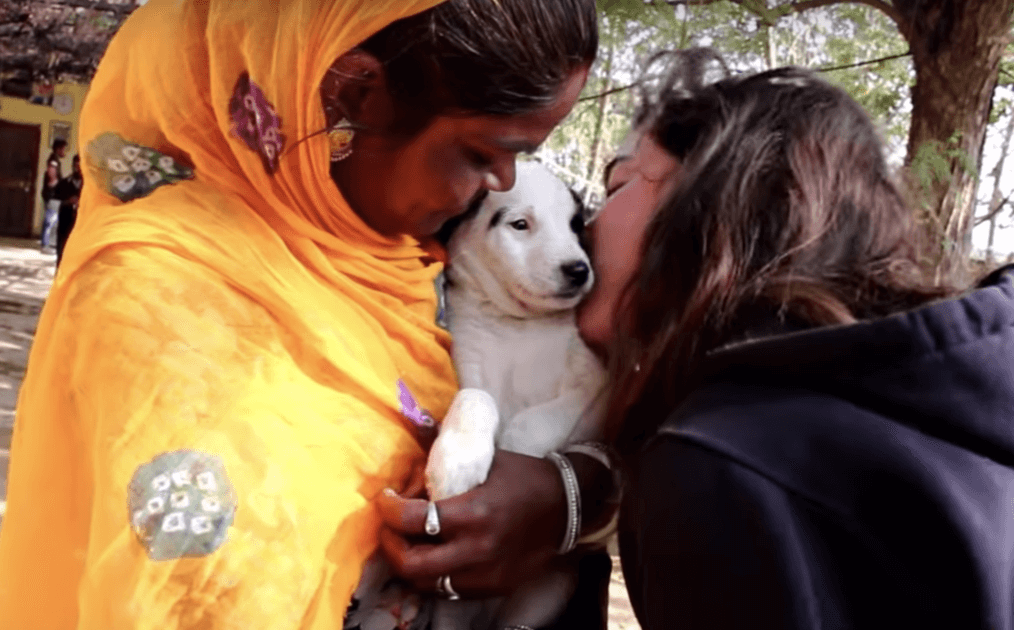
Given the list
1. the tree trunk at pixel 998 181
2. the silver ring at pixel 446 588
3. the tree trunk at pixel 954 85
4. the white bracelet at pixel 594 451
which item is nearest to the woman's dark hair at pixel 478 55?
the white bracelet at pixel 594 451

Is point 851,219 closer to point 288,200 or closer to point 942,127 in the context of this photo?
point 288,200

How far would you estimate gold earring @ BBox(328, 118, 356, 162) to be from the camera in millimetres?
1582

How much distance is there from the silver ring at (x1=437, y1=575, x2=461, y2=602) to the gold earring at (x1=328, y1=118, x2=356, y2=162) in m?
0.66

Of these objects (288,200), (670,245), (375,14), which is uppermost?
(375,14)

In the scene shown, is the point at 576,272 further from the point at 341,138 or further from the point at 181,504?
the point at 181,504

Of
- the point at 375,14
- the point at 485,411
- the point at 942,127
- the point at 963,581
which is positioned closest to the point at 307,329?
the point at 485,411

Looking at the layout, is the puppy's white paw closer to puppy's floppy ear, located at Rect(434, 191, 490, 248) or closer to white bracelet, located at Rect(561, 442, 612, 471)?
white bracelet, located at Rect(561, 442, 612, 471)

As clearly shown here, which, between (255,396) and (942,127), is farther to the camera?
(942,127)

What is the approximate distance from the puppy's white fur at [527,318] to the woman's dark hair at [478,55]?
A: 394 mm

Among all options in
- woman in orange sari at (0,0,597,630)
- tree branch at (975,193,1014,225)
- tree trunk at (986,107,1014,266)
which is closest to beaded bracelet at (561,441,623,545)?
woman in orange sari at (0,0,597,630)

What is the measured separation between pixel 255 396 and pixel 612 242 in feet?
2.12

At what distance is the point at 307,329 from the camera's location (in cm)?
146

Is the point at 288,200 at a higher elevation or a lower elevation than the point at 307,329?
higher

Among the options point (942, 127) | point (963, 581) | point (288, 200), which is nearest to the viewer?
point (963, 581)
